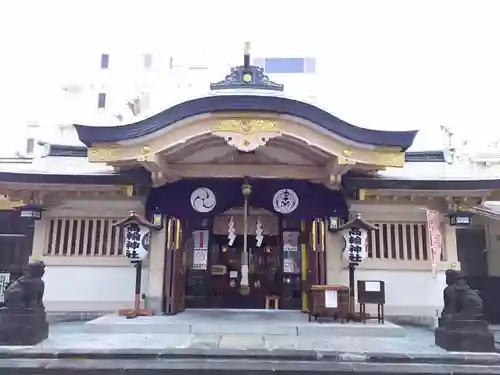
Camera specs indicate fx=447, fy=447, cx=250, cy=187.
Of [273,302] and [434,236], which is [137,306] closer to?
[273,302]

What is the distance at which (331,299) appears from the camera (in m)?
9.89

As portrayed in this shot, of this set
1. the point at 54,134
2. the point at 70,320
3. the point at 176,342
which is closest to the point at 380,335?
the point at 176,342

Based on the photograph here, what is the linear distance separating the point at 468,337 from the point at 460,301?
0.66m

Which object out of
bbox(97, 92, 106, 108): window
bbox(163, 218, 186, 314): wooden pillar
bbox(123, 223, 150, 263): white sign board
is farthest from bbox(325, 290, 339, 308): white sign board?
bbox(97, 92, 106, 108): window

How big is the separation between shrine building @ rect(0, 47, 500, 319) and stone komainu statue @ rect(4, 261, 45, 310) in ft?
9.73

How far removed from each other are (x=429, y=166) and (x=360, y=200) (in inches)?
86.8

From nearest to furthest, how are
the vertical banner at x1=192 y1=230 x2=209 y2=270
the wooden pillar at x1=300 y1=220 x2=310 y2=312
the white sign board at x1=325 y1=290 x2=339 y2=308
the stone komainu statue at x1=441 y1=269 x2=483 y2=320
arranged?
the stone komainu statue at x1=441 y1=269 x2=483 y2=320, the white sign board at x1=325 y1=290 x2=339 y2=308, the wooden pillar at x1=300 y1=220 x2=310 y2=312, the vertical banner at x1=192 y1=230 x2=209 y2=270

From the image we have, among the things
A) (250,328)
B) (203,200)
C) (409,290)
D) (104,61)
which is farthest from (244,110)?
(104,61)

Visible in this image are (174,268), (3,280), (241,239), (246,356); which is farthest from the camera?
(3,280)

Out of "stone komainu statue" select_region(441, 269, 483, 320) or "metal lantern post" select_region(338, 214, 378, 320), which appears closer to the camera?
"stone komainu statue" select_region(441, 269, 483, 320)

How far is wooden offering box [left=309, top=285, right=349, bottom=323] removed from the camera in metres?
9.88

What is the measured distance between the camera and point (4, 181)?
10.8 meters

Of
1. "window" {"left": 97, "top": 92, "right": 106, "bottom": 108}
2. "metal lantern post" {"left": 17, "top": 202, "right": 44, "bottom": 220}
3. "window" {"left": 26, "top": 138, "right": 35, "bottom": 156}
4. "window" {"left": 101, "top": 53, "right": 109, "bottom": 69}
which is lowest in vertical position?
"metal lantern post" {"left": 17, "top": 202, "right": 44, "bottom": 220}

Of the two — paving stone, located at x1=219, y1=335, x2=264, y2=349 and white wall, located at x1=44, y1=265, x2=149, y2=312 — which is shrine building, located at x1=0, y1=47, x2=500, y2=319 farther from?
paving stone, located at x1=219, y1=335, x2=264, y2=349
